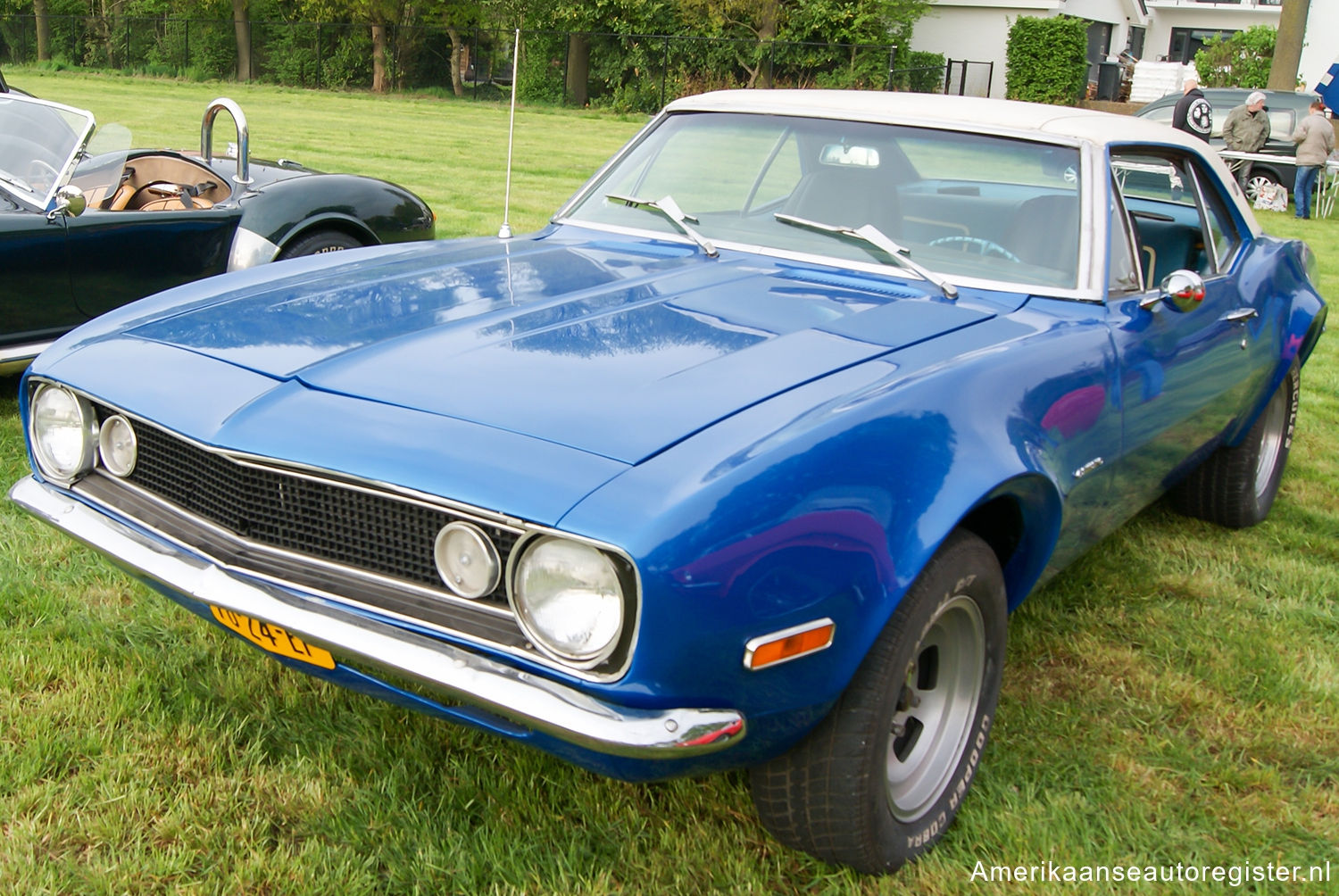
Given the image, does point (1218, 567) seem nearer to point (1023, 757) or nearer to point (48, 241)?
point (1023, 757)

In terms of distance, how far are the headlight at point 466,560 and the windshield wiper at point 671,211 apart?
5.18 feet

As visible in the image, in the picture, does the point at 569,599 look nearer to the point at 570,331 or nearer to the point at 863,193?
the point at 570,331

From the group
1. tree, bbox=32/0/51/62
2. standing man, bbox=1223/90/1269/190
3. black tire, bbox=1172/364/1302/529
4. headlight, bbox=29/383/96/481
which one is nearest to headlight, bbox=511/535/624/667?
headlight, bbox=29/383/96/481

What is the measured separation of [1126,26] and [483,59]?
2040cm

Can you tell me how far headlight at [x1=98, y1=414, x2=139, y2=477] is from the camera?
253 centimetres

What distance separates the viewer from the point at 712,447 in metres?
1.98

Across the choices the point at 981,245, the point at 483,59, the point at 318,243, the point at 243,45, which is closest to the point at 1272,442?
the point at 981,245

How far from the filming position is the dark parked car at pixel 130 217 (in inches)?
187

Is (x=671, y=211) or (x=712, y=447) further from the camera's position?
(x=671, y=211)

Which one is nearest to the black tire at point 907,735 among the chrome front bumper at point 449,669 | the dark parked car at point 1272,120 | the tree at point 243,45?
the chrome front bumper at point 449,669

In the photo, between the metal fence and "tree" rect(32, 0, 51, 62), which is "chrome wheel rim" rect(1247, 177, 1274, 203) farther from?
"tree" rect(32, 0, 51, 62)

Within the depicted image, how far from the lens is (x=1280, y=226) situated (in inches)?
527

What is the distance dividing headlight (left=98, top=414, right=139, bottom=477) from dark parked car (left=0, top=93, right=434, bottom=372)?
8.07ft

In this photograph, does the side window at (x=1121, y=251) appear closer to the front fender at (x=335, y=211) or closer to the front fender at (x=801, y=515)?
the front fender at (x=801, y=515)
